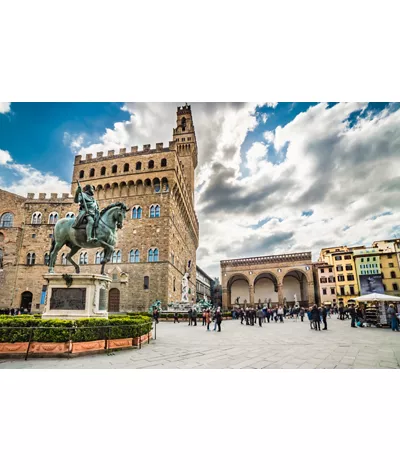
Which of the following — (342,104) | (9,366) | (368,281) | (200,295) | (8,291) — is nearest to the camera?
(9,366)

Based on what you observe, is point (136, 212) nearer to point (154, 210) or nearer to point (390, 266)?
point (154, 210)

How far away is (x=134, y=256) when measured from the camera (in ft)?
71.6

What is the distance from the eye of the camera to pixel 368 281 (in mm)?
32625

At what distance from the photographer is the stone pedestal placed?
6121mm

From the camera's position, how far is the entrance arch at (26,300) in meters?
22.4

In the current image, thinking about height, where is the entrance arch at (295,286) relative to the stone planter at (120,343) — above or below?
above

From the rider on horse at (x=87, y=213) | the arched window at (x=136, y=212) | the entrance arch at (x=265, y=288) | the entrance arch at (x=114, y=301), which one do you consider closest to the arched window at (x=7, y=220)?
the arched window at (x=136, y=212)

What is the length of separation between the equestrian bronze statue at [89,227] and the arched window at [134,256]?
14539 mm

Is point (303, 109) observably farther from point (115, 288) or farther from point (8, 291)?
point (8, 291)

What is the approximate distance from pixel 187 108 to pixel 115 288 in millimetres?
28871

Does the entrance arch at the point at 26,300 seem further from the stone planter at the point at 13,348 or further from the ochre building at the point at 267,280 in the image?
the ochre building at the point at 267,280

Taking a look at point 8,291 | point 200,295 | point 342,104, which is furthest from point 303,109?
point 200,295

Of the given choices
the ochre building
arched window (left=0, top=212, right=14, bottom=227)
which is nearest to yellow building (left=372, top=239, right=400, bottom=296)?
the ochre building

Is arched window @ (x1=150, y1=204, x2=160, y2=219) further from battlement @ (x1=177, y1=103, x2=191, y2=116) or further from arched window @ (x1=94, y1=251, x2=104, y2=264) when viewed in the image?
battlement @ (x1=177, y1=103, x2=191, y2=116)
